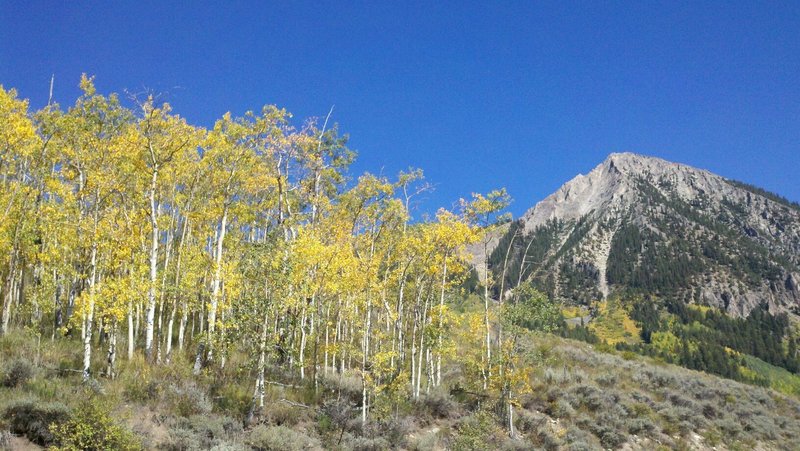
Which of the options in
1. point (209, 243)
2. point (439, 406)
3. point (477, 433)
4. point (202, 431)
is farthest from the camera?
point (209, 243)

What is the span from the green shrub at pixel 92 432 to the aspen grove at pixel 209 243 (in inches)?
118

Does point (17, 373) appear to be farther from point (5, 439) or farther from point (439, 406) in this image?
point (439, 406)

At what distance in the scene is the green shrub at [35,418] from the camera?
11.7m

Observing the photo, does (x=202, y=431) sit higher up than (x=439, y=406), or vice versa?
(x=202, y=431)

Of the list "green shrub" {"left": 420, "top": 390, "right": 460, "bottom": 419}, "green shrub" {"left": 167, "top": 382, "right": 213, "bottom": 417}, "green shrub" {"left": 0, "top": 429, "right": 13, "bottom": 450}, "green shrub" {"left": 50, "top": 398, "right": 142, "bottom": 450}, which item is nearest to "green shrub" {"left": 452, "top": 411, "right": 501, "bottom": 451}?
"green shrub" {"left": 420, "top": 390, "right": 460, "bottom": 419}

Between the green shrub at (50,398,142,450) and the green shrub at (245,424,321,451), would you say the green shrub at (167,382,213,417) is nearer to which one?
the green shrub at (245,424,321,451)

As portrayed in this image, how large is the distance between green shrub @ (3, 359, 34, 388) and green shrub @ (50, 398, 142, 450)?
122 inches

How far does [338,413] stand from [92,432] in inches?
311

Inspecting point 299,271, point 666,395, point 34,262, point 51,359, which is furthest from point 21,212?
point 666,395

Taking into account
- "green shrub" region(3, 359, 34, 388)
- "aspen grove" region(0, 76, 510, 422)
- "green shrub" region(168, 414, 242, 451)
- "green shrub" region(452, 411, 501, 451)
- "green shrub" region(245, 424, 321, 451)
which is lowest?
"green shrub" region(452, 411, 501, 451)

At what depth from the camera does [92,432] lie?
1107 cm

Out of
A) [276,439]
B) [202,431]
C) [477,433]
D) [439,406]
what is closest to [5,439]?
[202,431]

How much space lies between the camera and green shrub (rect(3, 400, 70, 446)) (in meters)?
11.7

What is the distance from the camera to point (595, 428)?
2373 cm
